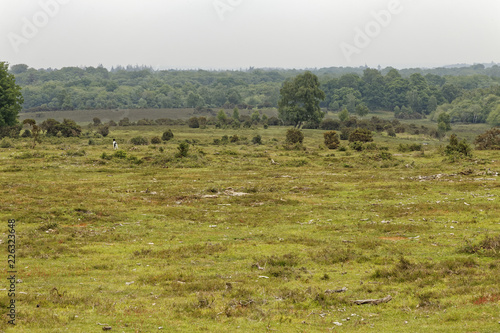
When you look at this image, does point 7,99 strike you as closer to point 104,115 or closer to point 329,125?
point 329,125

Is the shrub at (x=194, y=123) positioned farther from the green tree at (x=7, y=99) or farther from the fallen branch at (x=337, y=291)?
the fallen branch at (x=337, y=291)

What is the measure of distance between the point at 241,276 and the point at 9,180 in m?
28.1

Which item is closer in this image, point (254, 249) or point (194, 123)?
point (254, 249)

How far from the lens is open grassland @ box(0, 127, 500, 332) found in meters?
14.0

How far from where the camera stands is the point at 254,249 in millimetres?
21797

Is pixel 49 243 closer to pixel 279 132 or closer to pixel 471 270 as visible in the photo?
pixel 471 270

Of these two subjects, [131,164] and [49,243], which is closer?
[49,243]

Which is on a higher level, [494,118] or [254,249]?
[494,118]

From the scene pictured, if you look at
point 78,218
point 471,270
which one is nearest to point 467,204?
point 471,270

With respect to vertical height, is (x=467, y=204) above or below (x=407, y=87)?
below

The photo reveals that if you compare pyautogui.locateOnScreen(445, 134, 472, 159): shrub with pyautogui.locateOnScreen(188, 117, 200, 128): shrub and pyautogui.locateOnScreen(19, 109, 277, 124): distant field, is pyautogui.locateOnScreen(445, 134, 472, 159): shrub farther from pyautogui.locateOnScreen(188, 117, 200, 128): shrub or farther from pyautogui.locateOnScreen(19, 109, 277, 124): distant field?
pyautogui.locateOnScreen(19, 109, 277, 124): distant field

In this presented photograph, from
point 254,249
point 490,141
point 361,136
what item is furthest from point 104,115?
point 254,249

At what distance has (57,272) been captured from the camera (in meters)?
18.1

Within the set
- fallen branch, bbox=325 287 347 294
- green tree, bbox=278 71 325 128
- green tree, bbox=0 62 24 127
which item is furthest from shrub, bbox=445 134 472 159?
green tree, bbox=0 62 24 127
